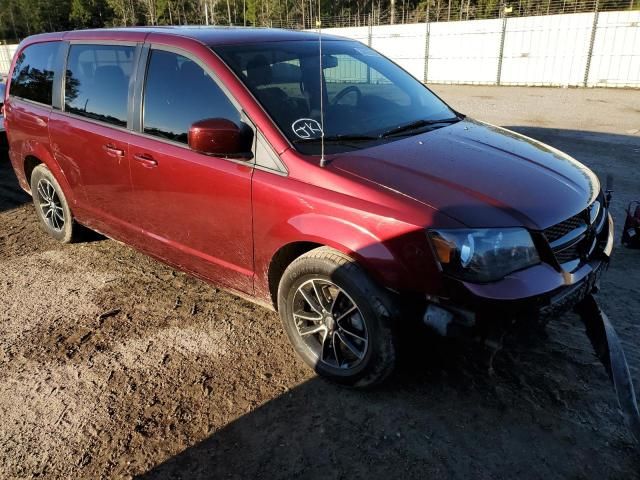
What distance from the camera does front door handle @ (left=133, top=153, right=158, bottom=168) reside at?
344 centimetres

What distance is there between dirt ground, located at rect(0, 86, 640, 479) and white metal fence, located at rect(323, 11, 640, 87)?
16.8 meters

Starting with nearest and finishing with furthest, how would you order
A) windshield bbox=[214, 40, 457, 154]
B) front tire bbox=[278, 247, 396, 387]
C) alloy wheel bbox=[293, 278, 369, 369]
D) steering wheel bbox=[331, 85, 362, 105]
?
front tire bbox=[278, 247, 396, 387] < alloy wheel bbox=[293, 278, 369, 369] < windshield bbox=[214, 40, 457, 154] < steering wheel bbox=[331, 85, 362, 105]

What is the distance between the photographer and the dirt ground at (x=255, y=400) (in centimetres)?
241

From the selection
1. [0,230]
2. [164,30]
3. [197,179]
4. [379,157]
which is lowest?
[0,230]

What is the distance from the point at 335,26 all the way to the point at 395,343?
27.1 meters

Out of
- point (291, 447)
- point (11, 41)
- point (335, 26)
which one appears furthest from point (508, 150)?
point (11, 41)

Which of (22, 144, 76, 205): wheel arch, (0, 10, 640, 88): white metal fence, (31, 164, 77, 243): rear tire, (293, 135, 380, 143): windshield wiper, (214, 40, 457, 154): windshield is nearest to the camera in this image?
(293, 135, 380, 143): windshield wiper

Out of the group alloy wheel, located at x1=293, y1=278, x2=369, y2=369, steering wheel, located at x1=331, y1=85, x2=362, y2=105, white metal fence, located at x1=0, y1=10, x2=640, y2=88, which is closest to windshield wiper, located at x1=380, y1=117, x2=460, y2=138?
steering wheel, located at x1=331, y1=85, x2=362, y2=105

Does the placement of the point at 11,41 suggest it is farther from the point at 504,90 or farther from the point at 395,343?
the point at 395,343

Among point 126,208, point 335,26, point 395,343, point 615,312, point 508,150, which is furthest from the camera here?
point 335,26

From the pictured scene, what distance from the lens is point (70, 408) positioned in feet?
9.23

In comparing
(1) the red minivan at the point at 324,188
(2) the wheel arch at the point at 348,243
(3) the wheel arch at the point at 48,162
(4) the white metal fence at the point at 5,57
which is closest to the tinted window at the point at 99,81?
(1) the red minivan at the point at 324,188

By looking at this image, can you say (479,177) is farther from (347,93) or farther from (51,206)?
(51,206)

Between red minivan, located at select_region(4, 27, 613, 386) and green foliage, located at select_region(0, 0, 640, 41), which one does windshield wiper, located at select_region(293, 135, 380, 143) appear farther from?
green foliage, located at select_region(0, 0, 640, 41)
